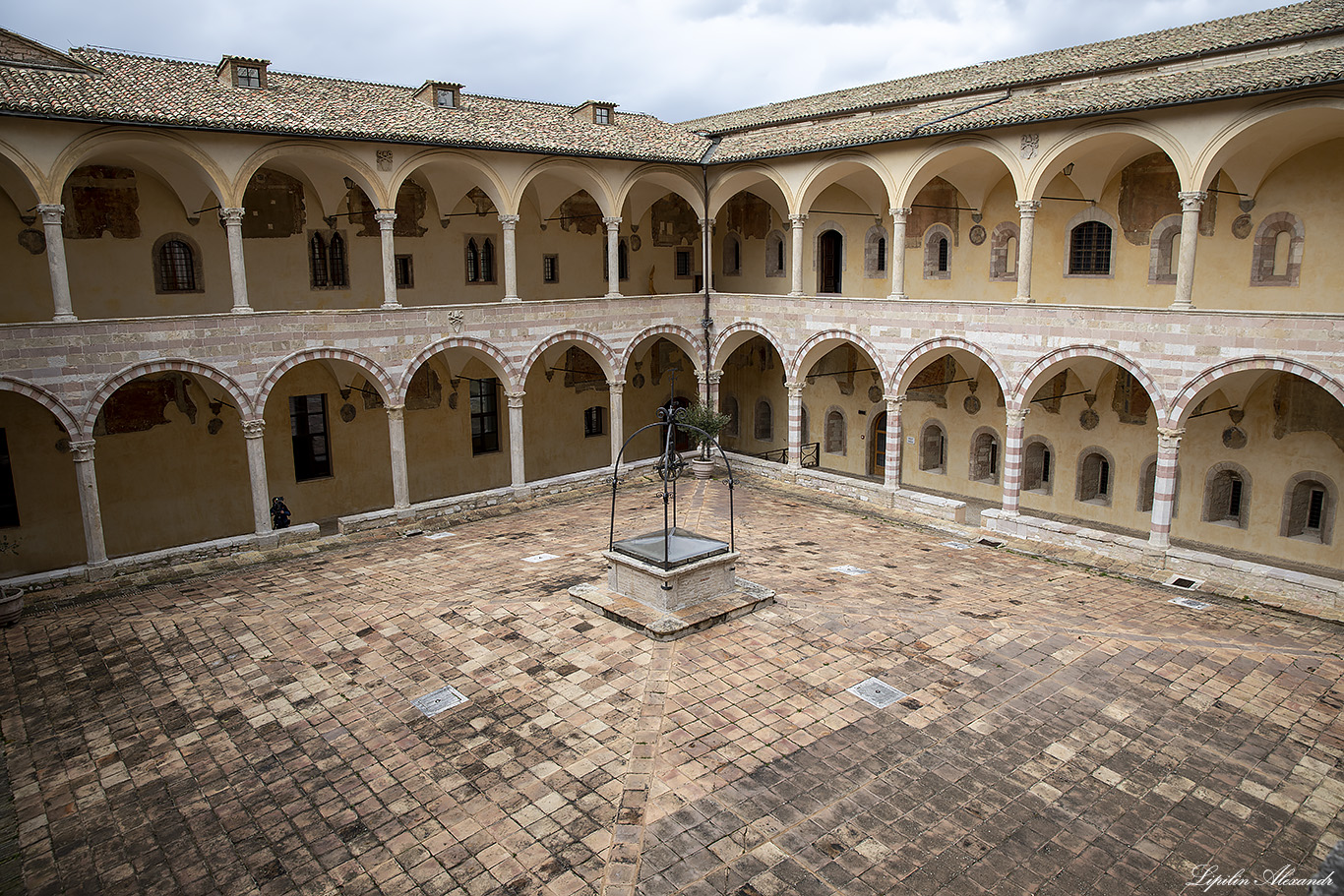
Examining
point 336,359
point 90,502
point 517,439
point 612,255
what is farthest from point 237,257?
point 612,255

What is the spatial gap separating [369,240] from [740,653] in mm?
14270

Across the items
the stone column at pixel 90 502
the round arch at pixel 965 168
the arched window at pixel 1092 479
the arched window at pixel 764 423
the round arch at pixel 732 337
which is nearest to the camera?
the stone column at pixel 90 502

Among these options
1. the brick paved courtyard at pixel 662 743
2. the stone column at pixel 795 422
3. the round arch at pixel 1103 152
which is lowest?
the brick paved courtyard at pixel 662 743

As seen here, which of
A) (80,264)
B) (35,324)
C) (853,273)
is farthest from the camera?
(853,273)

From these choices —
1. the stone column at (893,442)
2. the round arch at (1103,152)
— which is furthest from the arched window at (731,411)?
the round arch at (1103,152)

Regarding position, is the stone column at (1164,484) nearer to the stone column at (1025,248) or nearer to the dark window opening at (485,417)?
the stone column at (1025,248)

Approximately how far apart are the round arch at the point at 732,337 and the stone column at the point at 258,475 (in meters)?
10.8

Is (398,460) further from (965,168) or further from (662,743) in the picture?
(965,168)

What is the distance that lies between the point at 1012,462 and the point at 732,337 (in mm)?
7780

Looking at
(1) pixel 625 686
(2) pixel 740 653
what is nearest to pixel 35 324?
(1) pixel 625 686

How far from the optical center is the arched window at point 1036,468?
830 inches

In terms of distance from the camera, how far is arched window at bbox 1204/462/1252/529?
18.0 metres

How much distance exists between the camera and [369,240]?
2075cm

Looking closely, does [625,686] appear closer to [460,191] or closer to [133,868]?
[133,868]
